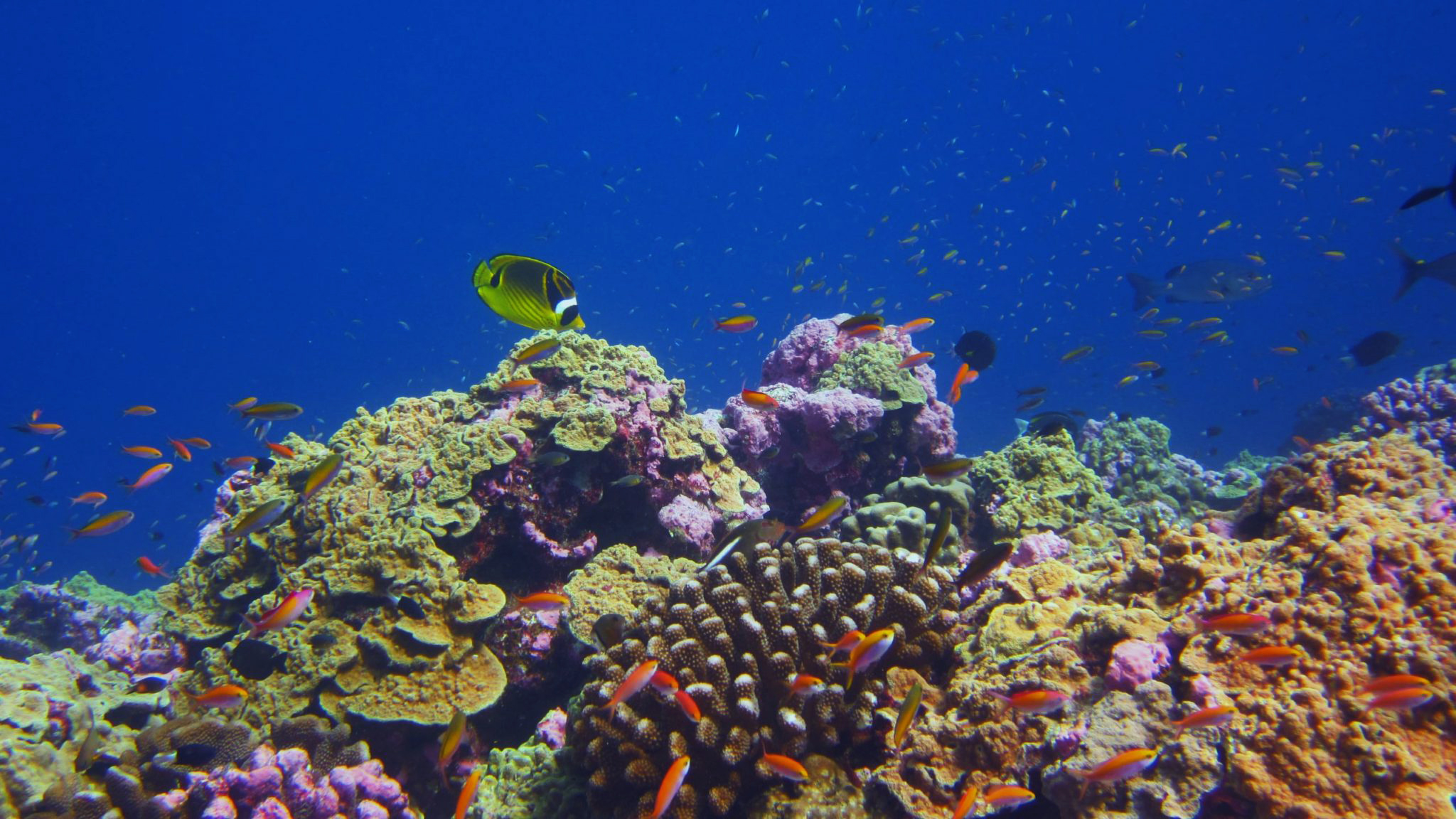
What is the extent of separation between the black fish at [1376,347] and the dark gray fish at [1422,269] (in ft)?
11.3

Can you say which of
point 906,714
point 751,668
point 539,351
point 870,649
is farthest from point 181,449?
point 906,714

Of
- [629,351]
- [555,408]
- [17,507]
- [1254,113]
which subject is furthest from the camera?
[1254,113]

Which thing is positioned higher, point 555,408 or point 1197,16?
point 1197,16

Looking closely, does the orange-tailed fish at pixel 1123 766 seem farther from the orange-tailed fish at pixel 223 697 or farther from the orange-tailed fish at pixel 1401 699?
the orange-tailed fish at pixel 223 697

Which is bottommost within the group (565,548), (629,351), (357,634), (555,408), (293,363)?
(357,634)

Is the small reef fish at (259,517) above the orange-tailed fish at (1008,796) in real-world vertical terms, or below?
above

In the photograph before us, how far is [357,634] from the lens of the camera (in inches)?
184

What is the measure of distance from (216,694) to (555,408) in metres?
3.38

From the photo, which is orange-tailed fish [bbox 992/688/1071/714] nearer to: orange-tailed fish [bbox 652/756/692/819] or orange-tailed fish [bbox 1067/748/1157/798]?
orange-tailed fish [bbox 1067/748/1157/798]

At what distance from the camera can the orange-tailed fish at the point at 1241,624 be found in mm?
2814

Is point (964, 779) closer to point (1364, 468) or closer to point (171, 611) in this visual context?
point (1364, 468)

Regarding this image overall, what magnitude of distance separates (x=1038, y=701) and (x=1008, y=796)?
46 centimetres

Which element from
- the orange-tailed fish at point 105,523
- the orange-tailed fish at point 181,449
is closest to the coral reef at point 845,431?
the orange-tailed fish at point 105,523

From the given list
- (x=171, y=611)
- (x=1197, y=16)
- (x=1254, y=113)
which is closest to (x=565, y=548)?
(x=171, y=611)
